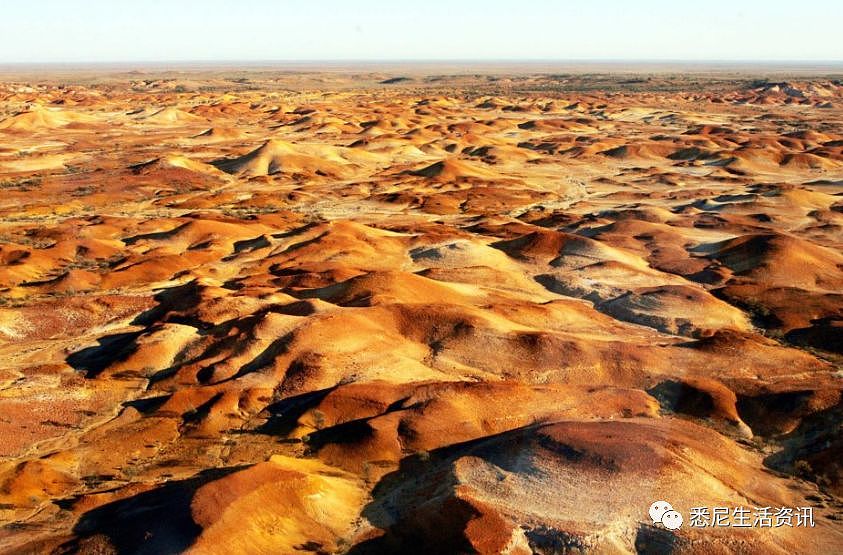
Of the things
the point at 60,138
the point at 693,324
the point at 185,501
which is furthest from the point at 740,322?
the point at 60,138

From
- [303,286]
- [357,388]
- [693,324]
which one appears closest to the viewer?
[357,388]

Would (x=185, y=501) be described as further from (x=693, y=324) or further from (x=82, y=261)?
(x=82, y=261)

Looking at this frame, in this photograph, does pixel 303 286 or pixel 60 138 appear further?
pixel 60 138

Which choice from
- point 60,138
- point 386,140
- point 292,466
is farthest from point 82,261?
Answer: point 60,138

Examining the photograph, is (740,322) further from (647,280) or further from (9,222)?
(9,222)

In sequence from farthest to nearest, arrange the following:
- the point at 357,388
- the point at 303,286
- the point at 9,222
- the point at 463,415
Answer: the point at 9,222 → the point at 303,286 → the point at 357,388 → the point at 463,415

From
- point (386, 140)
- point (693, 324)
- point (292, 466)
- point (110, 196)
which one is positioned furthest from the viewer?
point (386, 140)
